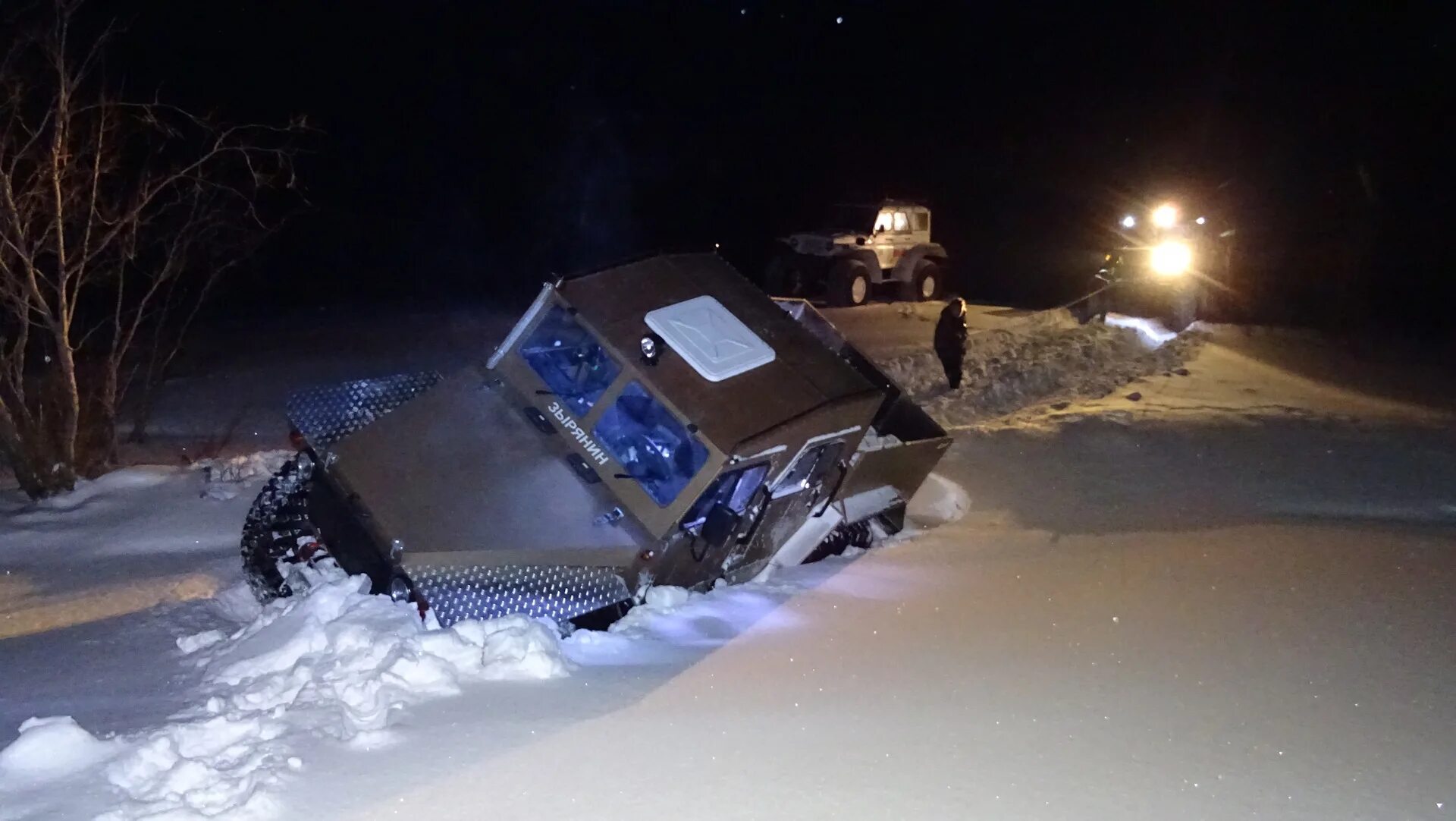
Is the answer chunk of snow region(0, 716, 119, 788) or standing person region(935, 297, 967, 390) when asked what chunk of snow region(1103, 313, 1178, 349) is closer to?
standing person region(935, 297, 967, 390)

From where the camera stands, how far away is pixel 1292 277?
2845 cm

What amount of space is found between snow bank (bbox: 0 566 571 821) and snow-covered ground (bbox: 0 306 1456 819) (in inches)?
0.6

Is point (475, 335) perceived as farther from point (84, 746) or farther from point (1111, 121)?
point (1111, 121)

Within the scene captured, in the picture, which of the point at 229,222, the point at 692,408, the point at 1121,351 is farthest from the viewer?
the point at 1121,351

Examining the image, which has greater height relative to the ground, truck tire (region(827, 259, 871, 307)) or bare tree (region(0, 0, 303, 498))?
bare tree (region(0, 0, 303, 498))

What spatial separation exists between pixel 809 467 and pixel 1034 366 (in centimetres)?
932

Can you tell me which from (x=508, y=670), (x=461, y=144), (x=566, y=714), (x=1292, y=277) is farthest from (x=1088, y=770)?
(x=461, y=144)

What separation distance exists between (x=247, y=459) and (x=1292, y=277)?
1013 inches

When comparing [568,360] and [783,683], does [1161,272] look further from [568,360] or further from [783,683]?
[783,683]

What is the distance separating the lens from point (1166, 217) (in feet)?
66.4

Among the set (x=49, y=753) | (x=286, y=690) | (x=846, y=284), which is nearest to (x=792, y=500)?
(x=286, y=690)

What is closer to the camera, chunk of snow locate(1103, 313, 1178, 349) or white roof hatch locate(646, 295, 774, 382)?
white roof hatch locate(646, 295, 774, 382)

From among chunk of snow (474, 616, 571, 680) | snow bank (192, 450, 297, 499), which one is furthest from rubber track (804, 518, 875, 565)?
snow bank (192, 450, 297, 499)

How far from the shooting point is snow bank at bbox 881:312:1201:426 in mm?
14188
